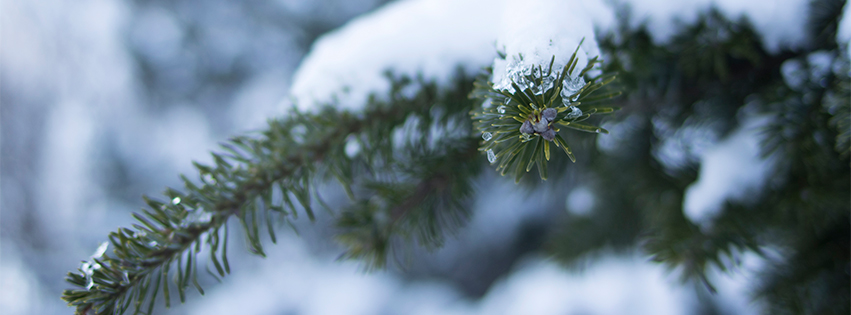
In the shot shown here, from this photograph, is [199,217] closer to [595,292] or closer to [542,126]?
[542,126]

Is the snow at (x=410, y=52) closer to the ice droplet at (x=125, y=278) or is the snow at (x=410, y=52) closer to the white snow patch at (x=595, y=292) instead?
the ice droplet at (x=125, y=278)

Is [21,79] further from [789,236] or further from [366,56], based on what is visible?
[789,236]

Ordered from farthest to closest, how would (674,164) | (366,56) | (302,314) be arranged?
(302,314) < (674,164) < (366,56)

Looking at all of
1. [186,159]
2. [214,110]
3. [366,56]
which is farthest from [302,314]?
[366,56]

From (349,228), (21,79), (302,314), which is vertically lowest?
(349,228)

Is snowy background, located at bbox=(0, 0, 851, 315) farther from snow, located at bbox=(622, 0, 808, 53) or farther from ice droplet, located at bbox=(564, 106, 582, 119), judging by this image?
ice droplet, located at bbox=(564, 106, 582, 119)

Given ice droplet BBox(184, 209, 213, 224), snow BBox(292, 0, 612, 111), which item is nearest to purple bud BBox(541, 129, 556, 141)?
snow BBox(292, 0, 612, 111)

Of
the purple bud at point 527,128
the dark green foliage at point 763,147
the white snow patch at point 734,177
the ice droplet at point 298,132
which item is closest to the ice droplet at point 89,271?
the ice droplet at point 298,132
